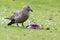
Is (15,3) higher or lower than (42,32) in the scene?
lower

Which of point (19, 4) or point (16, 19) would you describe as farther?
point (19, 4)

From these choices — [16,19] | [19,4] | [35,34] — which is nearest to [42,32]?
[35,34]

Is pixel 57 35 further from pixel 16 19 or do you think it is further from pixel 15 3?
pixel 15 3

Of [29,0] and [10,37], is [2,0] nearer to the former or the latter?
[29,0]

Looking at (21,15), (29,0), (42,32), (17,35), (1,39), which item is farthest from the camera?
(29,0)

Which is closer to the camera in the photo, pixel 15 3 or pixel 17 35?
pixel 17 35

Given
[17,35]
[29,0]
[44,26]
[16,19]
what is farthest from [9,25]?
[29,0]

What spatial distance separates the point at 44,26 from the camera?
15.7 metres

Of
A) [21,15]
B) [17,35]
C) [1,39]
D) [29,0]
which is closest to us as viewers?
[1,39]

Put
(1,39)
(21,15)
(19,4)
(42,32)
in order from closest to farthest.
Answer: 1. (1,39)
2. (42,32)
3. (21,15)
4. (19,4)

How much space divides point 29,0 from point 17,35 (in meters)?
18.3

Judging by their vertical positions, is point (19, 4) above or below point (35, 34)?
below

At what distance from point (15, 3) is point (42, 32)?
50.8 feet

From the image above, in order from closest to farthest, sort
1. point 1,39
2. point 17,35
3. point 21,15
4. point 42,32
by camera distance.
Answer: point 1,39 → point 17,35 → point 42,32 → point 21,15
